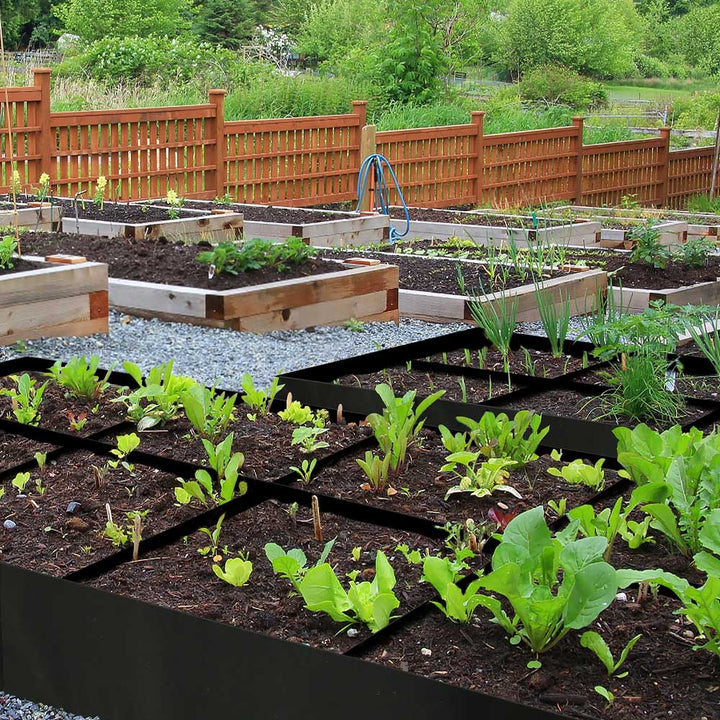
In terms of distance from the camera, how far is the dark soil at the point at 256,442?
2.77m

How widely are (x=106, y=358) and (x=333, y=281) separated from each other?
1.35 m

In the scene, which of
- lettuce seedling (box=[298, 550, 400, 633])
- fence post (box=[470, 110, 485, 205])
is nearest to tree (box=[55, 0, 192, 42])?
fence post (box=[470, 110, 485, 205])

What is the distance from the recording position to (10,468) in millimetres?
2674

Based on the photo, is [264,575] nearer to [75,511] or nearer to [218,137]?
[75,511]

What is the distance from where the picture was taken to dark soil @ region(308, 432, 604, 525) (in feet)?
8.20

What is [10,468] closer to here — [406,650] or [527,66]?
[406,650]

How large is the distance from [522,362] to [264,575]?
2092 mm

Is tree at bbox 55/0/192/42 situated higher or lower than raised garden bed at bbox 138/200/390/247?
higher

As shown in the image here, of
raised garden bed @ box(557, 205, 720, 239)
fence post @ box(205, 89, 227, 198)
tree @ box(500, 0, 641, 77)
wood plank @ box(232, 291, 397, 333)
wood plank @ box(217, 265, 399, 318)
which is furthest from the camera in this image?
tree @ box(500, 0, 641, 77)

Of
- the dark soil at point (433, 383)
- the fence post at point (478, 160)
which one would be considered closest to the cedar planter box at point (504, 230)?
the fence post at point (478, 160)

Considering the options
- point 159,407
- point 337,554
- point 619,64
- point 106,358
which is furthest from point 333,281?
point 619,64

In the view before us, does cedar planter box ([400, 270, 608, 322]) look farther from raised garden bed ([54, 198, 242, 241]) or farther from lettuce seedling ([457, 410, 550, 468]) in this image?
lettuce seedling ([457, 410, 550, 468])

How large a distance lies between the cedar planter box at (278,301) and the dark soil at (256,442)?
222 centimetres

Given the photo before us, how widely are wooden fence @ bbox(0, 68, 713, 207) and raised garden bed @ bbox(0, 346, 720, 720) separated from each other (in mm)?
6271
